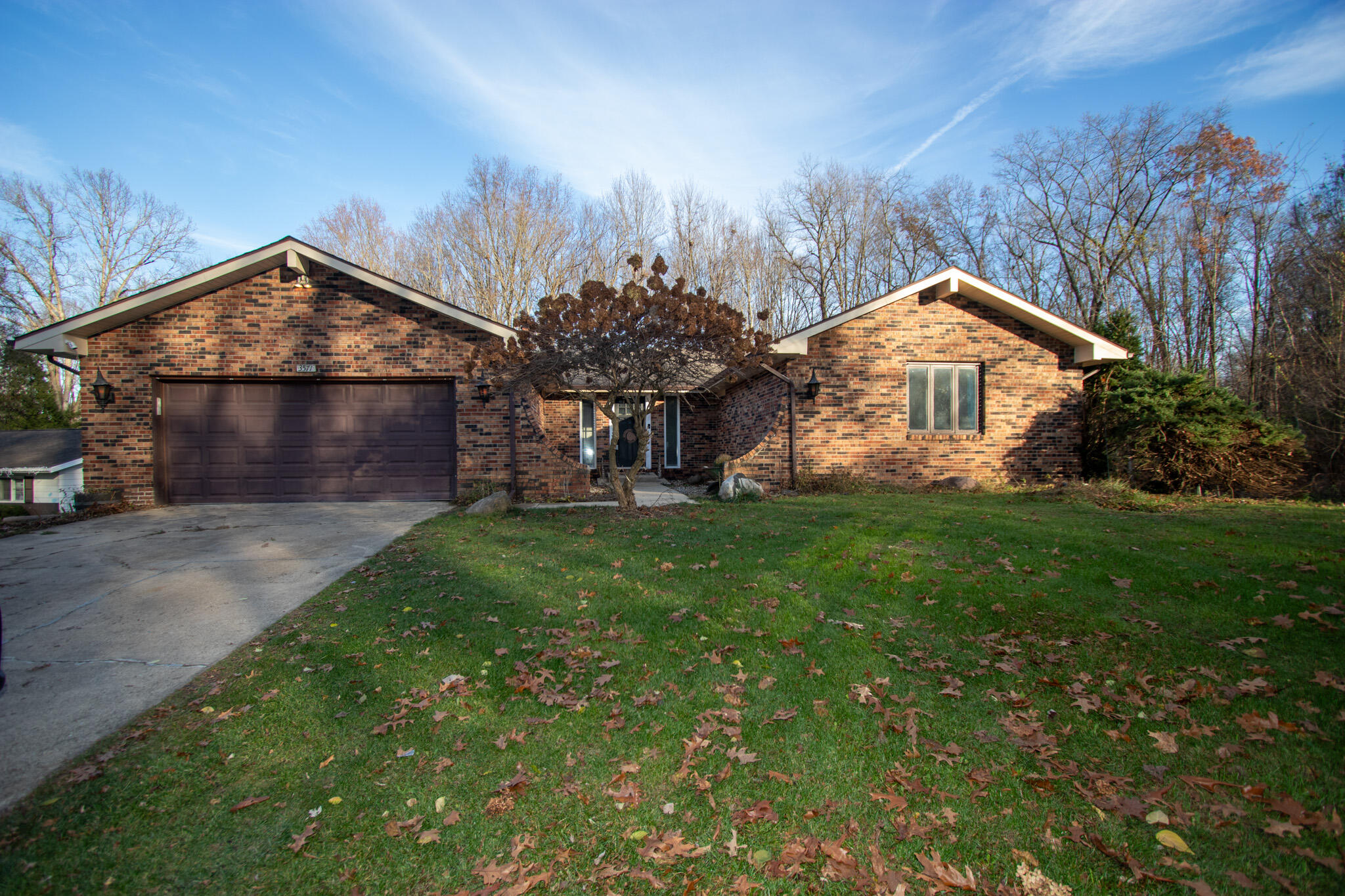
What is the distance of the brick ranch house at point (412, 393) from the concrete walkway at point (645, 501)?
0.64 metres

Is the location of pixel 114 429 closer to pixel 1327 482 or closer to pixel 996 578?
pixel 996 578

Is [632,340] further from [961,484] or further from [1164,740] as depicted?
[961,484]

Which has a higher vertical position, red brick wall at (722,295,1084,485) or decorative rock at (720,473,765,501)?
red brick wall at (722,295,1084,485)

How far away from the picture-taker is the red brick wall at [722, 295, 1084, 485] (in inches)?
472

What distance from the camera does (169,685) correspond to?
3.42 m

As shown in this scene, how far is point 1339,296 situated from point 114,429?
76.6 ft

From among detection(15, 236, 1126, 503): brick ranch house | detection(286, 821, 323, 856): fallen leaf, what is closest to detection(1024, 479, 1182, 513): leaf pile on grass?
detection(15, 236, 1126, 503): brick ranch house

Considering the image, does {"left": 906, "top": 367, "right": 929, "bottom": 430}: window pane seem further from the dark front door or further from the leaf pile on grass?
the dark front door

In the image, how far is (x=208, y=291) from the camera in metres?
11.1

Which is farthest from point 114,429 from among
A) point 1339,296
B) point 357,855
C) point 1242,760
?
point 1339,296

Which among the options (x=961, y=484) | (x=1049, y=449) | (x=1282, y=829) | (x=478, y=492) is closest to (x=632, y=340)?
(x=478, y=492)

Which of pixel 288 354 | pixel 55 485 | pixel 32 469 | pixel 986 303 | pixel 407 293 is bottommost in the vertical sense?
pixel 55 485

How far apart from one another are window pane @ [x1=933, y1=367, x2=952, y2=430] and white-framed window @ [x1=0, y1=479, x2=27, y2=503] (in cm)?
1833

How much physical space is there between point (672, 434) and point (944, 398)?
23.3 feet
